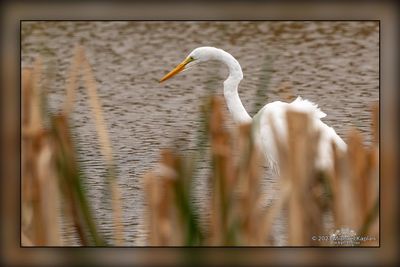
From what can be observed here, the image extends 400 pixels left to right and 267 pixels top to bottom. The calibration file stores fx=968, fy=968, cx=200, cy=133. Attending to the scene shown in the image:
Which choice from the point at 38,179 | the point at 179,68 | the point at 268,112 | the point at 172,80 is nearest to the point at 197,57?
the point at 179,68

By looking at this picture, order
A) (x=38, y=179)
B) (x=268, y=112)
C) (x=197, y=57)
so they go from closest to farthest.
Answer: (x=38, y=179), (x=268, y=112), (x=197, y=57)

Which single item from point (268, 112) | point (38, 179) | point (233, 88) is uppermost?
point (233, 88)

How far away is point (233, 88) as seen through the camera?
3.45m

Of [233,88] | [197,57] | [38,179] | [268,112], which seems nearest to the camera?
[38,179]

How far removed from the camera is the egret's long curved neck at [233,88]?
11.1 ft

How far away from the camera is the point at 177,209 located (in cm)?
230

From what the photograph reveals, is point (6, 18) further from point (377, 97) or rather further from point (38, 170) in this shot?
point (377, 97)

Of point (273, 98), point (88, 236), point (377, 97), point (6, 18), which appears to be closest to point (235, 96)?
point (273, 98)

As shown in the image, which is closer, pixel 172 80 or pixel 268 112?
pixel 268 112

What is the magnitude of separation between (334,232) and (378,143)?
293mm

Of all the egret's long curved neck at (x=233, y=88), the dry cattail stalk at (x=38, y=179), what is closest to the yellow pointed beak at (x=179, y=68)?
the egret's long curved neck at (x=233, y=88)

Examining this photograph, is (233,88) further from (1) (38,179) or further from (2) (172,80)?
(1) (38,179)

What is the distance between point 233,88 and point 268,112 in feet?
1.56

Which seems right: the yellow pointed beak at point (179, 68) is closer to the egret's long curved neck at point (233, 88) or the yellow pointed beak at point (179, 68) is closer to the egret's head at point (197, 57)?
the egret's head at point (197, 57)
